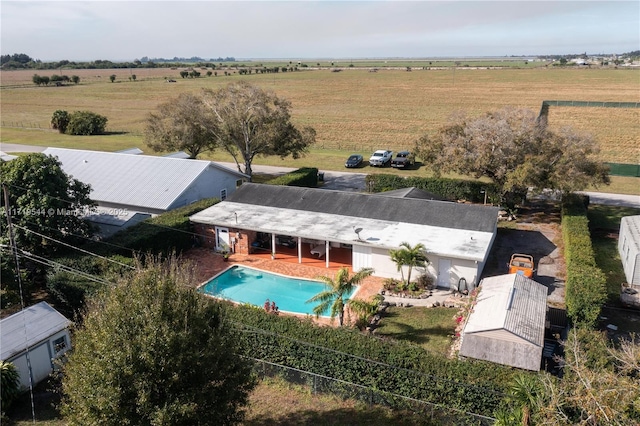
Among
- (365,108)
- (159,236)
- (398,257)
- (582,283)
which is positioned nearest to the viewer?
(582,283)

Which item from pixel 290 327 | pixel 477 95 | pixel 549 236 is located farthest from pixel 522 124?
pixel 477 95

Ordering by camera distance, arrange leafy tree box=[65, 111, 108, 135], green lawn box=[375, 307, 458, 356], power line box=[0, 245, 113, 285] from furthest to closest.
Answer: leafy tree box=[65, 111, 108, 135] < power line box=[0, 245, 113, 285] < green lawn box=[375, 307, 458, 356]

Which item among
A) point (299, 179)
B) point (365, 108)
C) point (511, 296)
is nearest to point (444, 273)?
point (511, 296)

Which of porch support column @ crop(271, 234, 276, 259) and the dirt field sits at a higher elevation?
the dirt field

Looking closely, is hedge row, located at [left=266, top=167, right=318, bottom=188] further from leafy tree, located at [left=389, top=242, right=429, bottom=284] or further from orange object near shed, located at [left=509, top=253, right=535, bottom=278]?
orange object near shed, located at [left=509, top=253, right=535, bottom=278]

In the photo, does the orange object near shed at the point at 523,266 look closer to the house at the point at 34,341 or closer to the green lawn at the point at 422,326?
the green lawn at the point at 422,326

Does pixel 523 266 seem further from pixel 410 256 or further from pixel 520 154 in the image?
pixel 520 154

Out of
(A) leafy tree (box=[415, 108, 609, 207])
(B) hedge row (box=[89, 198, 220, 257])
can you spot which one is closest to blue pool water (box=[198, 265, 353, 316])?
(B) hedge row (box=[89, 198, 220, 257])
